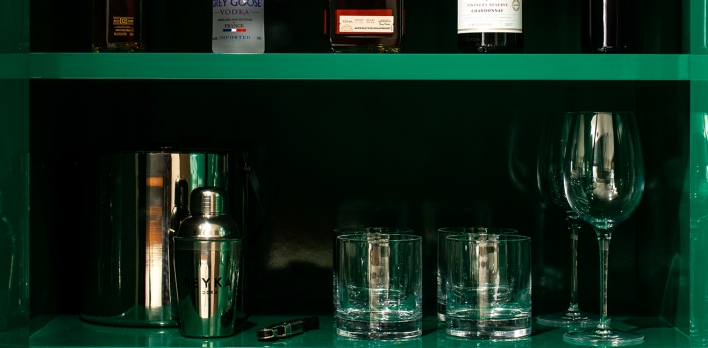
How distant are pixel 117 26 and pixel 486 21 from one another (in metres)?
0.46

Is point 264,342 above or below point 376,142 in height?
below

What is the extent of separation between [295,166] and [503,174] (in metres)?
0.31

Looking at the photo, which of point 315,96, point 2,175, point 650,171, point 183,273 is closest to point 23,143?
point 2,175

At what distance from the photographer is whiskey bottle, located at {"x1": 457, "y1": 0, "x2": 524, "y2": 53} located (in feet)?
3.52

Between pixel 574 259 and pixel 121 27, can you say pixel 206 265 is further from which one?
pixel 574 259

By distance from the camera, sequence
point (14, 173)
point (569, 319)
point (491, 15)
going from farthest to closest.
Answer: point (569, 319)
point (491, 15)
point (14, 173)

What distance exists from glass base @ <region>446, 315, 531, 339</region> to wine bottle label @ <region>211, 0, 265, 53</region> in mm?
426

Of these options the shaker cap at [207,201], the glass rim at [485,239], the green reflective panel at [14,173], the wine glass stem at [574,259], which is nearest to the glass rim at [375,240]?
the glass rim at [485,239]

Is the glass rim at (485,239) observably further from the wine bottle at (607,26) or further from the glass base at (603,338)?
the wine bottle at (607,26)

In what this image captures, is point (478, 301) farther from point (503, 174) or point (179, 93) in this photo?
point (179, 93)

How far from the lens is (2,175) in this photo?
942 mm

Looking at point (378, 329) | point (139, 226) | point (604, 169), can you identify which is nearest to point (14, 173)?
point (139, 226)

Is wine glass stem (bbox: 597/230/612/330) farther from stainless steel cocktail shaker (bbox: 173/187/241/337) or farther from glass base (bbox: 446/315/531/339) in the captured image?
stainless steel cocktail shaker (bbox: 173/187/241/337)

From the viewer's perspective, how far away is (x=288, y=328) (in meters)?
1.06
